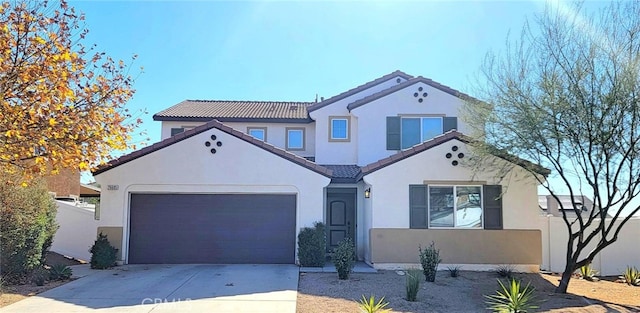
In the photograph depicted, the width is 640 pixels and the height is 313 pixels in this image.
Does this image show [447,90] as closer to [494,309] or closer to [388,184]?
[388,184]

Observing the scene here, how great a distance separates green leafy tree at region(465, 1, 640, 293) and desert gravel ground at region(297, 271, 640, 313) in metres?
1.06

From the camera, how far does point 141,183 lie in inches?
606

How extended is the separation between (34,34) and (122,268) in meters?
7.49

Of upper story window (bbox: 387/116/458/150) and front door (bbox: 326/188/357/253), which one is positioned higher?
upper story window (bbox: 387/116/458/150)

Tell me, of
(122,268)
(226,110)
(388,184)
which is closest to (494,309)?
(388,184)

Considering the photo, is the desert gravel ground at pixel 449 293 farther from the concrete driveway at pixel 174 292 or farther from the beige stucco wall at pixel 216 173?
the beige stucco wall at pixel 216 173

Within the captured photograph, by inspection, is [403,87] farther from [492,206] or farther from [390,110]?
[492,206]

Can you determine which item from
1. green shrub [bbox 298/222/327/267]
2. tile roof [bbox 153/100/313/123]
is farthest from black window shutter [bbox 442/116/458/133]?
green shrub [bbox 298/222/327/267]

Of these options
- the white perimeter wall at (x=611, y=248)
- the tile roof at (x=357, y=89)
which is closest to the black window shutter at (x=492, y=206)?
the white perimeter wall at (x=611, y=248)

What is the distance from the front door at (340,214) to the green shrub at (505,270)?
5.11m

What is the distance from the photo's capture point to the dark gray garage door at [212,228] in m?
15.3

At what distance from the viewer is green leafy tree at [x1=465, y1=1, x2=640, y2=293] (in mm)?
10781

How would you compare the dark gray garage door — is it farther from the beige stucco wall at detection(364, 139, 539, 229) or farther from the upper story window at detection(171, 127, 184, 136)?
the upper story window at detection(171, 127, 184, 136)

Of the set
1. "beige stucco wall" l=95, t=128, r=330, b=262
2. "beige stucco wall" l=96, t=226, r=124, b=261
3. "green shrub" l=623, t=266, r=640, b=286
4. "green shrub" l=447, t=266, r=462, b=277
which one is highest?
"beige stucco wall" l=95, t=128, r=330, b=262
